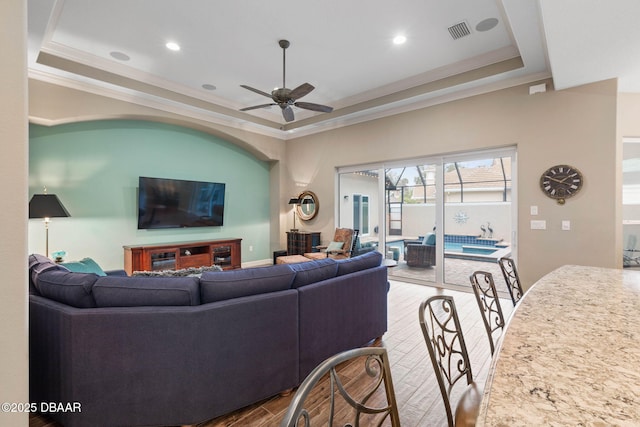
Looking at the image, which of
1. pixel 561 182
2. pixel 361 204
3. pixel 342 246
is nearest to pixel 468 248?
pixel 561 182

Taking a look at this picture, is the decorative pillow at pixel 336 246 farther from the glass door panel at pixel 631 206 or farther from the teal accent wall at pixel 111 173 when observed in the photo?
the glass door panel at pixel 631 206

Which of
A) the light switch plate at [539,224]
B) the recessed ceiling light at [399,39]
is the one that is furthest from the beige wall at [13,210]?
the light switch plate at [539,224]

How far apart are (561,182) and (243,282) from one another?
13.5 feet

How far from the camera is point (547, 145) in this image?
3.91 meters

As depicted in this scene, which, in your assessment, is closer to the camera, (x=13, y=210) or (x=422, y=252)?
(x=13, y=210)

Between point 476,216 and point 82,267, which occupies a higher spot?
point 476,216

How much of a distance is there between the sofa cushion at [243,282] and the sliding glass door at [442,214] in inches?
112

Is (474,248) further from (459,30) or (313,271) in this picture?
(313,271)

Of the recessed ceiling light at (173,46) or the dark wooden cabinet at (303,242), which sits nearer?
the recessed ceiling light at (173,46)

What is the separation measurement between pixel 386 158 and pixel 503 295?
2871 mm

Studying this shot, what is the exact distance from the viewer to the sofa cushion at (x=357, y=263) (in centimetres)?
257

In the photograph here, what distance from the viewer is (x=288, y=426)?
608 mm

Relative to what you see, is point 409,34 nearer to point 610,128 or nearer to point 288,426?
point 610,128

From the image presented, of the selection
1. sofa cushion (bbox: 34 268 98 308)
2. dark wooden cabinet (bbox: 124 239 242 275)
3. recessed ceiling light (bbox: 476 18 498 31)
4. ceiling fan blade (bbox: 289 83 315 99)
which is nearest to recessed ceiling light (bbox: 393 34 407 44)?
recessed ceiling light (bbox: 476 18 498 31)
